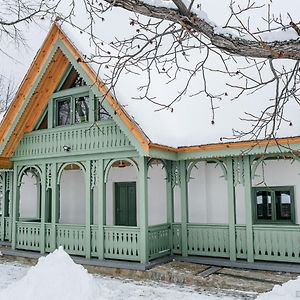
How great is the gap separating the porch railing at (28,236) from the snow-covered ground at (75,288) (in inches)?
119

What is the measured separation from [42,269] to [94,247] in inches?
124

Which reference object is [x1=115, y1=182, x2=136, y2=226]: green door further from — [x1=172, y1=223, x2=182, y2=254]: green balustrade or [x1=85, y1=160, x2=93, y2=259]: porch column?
[x1=172, y1=223, x2=182, y2=254]: green balustrade

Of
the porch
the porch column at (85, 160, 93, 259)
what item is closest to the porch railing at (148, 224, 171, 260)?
the porch

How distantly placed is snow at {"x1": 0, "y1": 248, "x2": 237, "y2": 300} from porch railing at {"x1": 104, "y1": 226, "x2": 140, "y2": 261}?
Answer: 1021 mm

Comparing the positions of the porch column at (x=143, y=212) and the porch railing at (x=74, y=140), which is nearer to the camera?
the porch column at (x=143, y=212)

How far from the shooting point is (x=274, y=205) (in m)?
12.1

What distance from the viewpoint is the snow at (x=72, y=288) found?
8.12 meters

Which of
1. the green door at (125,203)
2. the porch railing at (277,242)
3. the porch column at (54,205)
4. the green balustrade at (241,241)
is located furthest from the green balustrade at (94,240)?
the porch railing at (277,242)

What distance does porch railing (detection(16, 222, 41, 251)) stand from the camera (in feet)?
44.0

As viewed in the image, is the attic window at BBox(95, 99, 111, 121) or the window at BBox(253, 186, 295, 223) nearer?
the window at BBox(253, 186, 295, 223)

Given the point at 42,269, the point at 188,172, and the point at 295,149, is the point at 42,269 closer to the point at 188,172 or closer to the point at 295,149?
the point at 188,172

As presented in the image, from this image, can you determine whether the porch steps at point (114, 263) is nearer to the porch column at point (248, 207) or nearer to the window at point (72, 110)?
the porch column at point (248, 207)

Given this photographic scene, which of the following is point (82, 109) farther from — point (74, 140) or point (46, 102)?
point (46, 102)

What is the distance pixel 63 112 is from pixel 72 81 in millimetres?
1044
